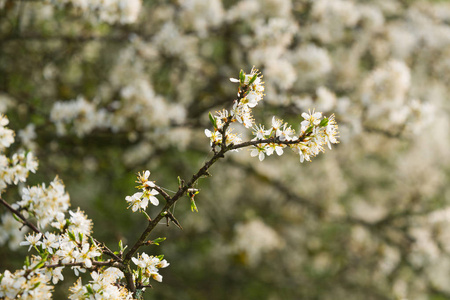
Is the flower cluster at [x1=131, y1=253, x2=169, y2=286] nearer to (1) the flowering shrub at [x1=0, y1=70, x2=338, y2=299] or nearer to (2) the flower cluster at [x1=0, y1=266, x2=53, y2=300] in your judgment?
(1) the flowering shrub at [x1=0, y1=70, x2=338, y2=299]

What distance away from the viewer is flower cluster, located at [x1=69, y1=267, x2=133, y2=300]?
1473 mm

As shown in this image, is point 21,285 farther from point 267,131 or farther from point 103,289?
point 267,131

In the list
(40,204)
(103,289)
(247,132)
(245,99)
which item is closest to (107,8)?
(40,204)

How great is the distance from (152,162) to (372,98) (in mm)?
2210

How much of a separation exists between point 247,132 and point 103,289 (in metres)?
2.97

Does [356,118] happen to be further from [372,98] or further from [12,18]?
[12,18]

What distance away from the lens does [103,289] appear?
1.49 meters

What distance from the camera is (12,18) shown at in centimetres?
362

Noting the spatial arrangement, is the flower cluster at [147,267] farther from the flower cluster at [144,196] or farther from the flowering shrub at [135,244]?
the flower cluster at [144,196]

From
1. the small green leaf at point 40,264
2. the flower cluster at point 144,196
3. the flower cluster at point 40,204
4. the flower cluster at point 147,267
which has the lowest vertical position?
the small green leaf at point 40,264

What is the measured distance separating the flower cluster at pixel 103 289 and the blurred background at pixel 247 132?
91 cm

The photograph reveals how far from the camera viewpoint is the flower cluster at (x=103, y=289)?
4.83 feet

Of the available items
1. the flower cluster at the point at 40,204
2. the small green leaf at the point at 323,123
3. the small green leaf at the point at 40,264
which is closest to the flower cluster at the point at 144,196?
the small green leaf at the point at 40,264

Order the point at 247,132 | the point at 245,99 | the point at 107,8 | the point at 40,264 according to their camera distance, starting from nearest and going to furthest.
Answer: the point at 40,264 < the point at 245,99 < the point at 107,8 < the point at 247,132
